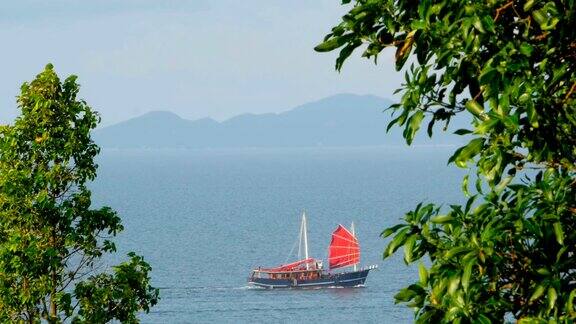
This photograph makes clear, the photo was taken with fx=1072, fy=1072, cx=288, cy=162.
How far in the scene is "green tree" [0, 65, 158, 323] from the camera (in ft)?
62.3

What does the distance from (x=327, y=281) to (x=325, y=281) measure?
272mm

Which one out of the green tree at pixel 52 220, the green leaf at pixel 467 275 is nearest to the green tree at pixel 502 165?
the green leaf at pixel 467 275

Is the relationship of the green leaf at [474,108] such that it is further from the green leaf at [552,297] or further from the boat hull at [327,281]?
the boat hull at [327,281]

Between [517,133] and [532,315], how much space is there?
1065 millimetres

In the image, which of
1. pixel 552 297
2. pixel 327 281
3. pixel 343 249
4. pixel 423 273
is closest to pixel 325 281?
pixel 327 281

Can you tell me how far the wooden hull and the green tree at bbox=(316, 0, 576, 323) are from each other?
132m

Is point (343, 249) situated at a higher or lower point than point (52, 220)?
lower

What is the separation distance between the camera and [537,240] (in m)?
6.18

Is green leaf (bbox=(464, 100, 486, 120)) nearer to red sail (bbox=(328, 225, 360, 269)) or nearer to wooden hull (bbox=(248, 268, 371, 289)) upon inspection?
wooden hull (bbox=(248, 268, 371, 289))

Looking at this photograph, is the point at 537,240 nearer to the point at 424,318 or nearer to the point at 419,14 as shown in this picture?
the point at 424,318

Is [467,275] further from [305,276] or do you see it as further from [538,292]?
[305,276]

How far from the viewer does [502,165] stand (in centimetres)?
635

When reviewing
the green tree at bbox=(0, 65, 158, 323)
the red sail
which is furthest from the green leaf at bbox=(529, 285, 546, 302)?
the red sail

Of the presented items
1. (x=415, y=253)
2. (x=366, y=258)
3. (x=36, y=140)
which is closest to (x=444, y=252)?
(x=415, y=253)
